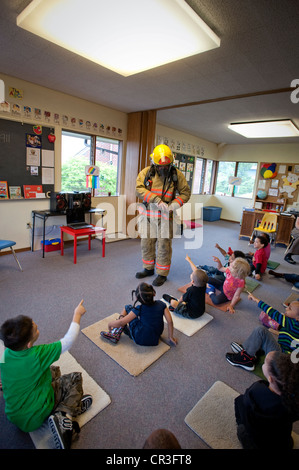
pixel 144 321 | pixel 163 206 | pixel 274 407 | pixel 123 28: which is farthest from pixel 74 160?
pixel 274 407

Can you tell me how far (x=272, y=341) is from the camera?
187 cm

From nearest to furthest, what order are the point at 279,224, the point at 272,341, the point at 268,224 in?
the point at 272,341, the point at 268,224, the point at 279,224

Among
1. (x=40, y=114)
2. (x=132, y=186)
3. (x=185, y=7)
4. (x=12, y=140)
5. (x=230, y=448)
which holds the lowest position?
(x=230, y=448)

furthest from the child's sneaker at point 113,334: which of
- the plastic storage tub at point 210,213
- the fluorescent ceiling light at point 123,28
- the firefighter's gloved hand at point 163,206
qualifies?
the plastic storage tub at point 210,213

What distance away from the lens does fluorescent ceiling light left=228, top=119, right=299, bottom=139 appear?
16.5ft

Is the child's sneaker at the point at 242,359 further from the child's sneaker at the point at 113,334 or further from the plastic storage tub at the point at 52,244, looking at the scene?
the plastic storage tub at the point at 52,244

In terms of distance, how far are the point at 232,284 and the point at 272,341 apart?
35.6 inches

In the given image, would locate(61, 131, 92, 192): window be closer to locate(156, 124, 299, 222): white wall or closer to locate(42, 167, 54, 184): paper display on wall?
locate(42, 167, 54, 184): paper display on wall

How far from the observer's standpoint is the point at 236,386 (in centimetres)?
174

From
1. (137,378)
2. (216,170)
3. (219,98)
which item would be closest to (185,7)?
(219,98)

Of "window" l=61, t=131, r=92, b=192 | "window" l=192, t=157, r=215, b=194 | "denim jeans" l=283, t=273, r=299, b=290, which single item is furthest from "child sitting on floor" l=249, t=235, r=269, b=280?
"window" l=192, t=157, r=215, b=194

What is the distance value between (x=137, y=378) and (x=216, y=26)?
285 cm

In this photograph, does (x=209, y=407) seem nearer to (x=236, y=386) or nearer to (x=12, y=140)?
(x=236, y=386)

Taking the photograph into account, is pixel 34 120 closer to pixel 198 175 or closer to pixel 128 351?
pixel 128 351
